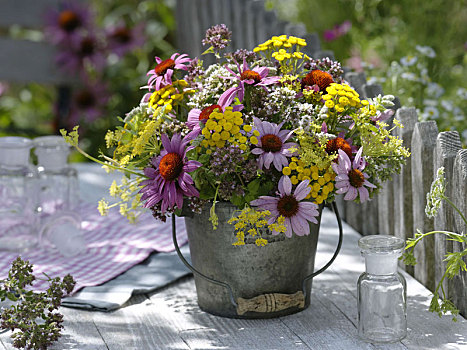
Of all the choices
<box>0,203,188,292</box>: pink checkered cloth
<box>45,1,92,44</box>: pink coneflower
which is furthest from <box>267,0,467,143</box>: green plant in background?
<box>0,203,188,292</box>: pink checkered cloth

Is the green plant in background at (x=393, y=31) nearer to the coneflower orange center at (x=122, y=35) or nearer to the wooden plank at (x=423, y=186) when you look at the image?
the coneflower orange center at (x=122, y=35)

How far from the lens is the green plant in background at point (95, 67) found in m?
4.28

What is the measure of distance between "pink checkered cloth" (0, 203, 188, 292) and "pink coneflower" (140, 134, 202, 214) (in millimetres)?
460

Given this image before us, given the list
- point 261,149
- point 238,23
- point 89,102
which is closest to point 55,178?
point 261,149

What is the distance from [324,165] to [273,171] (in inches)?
4.4

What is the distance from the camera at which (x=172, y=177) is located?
4.77 feet

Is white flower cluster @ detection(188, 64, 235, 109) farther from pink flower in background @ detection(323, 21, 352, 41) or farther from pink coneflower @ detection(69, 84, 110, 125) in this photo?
pink coneflower @ detection(69, 84, 110, 125)

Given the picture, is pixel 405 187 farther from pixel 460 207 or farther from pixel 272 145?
pixel 272 145

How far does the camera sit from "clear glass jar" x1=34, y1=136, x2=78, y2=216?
2107 millimetres

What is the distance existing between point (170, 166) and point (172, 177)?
0.02 m

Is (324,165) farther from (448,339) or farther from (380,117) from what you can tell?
(448,339)

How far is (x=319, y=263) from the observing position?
1.96 metres

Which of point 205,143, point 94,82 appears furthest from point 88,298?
point 94,82

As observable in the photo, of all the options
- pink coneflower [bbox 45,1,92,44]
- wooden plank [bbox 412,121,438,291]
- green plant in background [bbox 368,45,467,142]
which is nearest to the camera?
wooden plank [bbox 412,121,438,291]
